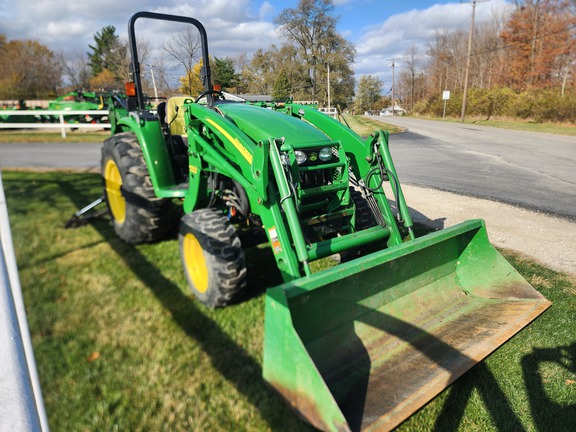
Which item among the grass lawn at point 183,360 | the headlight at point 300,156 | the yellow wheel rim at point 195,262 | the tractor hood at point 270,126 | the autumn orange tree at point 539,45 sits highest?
the autumn orange tree at point 539,45

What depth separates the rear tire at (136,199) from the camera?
3918 millimetres

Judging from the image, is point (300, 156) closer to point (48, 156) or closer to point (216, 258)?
point (216, 258)

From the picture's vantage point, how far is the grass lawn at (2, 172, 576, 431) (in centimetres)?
213

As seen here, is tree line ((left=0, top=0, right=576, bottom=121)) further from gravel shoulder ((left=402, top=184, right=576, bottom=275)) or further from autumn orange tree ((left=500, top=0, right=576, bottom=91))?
gravel shoulder ((left=402, top=184, right=576, bottom=275))

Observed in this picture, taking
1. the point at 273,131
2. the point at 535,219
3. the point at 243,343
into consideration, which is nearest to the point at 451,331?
the point at 243,343

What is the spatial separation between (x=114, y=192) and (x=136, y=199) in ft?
2.82

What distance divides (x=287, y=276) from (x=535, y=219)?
4.41m

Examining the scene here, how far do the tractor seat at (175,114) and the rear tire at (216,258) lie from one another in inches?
61.0

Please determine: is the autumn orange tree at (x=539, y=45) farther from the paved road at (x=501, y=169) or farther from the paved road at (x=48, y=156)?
the paved road at (x=48, y=156)

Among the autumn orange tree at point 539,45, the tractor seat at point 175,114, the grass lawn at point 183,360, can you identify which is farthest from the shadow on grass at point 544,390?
the autumn orange tree at point 539,45

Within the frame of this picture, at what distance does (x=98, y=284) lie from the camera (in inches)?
140

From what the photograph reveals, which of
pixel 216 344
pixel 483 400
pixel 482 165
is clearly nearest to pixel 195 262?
pixel 216 344

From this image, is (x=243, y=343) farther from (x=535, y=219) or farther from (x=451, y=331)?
(x=535, y=219)

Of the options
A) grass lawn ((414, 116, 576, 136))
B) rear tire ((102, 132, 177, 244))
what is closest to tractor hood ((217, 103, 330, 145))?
rear tire ((102, 132, 177, 244))
